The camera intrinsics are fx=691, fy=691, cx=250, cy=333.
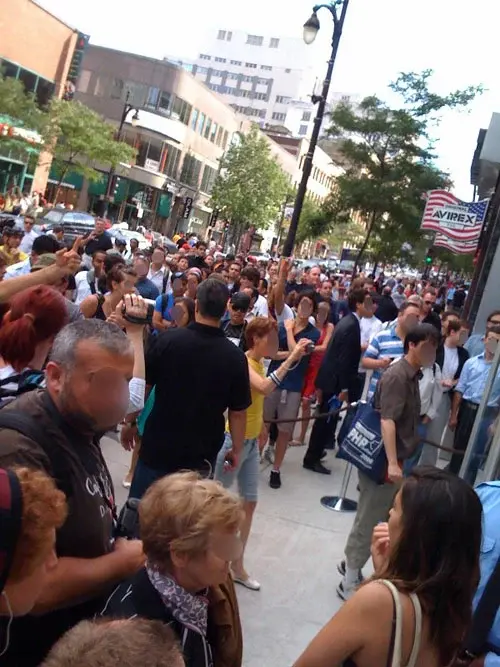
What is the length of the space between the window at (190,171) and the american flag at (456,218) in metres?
44.7

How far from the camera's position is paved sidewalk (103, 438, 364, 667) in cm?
449

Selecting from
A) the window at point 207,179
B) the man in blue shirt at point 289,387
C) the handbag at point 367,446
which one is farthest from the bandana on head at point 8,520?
the window at point 207,179

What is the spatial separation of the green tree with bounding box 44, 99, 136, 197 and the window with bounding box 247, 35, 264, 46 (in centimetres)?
9937

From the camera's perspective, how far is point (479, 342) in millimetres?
9141

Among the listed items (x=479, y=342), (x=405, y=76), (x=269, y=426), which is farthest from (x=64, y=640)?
(x=405, y=76)

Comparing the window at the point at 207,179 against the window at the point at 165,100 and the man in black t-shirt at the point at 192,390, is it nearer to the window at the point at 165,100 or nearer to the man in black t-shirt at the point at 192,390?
the window at the point at 165,100

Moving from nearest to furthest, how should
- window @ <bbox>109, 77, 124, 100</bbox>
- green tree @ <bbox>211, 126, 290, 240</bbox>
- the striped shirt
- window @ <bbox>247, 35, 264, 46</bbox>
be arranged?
the striped shirt, green tree @ <bbox>211, 126, 290, 240</bbox>, window @ <bbox>109, 77, 124, 100</bbox>, window @ <bbox>247, 35, 264, 46</bbox>

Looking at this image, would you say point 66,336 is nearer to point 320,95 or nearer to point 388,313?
point 388,313

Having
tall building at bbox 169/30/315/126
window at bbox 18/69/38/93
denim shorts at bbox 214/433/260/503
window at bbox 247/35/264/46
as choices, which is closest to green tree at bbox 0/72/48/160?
window at bbox 18/69/38/93

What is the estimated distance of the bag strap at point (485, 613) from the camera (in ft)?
8.25

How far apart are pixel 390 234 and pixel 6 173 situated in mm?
26965

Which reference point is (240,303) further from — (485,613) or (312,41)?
(312,41)

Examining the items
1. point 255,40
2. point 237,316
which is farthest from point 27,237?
point 255,40

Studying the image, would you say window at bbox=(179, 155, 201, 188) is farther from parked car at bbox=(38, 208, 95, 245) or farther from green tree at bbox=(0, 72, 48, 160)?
parked car at bbox=(38, 208, 95, 245)
